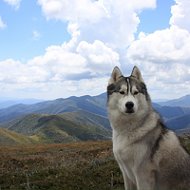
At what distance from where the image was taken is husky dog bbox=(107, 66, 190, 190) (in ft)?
32.4

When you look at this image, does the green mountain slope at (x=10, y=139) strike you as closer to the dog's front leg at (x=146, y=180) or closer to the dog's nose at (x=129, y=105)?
the dog's front leg at (x=146, y=180)

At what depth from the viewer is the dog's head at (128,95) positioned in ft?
32.0

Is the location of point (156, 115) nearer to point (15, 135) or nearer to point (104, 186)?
point (104, 186)

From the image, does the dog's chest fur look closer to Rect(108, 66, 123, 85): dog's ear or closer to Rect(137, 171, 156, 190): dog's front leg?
Rect(137, 171, 156, 190): dog's front leg

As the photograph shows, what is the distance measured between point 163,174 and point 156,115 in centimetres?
166

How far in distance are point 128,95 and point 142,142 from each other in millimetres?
1363

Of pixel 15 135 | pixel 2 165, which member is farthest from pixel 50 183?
pixel 15 135

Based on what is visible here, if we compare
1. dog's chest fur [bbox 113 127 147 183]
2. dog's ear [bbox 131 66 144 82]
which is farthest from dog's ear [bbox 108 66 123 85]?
dog's chest fur [bbox 113 127 147 183]

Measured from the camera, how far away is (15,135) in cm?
16688

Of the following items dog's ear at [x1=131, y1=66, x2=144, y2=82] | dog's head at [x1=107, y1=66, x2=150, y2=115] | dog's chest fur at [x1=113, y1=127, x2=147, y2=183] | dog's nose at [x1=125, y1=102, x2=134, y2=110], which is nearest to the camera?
dog's nose at [x1=125, y1=102, x2=134, y2=110]

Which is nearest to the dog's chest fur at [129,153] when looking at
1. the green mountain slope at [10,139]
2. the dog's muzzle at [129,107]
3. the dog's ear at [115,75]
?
the dog's muzzle at [129,107]

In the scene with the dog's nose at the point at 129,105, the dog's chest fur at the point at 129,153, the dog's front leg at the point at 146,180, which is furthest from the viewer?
the dog's chest fur at the point at 129,153

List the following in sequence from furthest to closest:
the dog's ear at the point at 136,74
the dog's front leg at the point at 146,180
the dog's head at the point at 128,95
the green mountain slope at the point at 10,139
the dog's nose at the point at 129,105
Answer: the green mountain slope at the point at 10,139, the dog's ear at the point at 136,74, the dog's front leg at the point at 146,180, the dog's head at the point at 128,95, the dog's nose at the point at 129,105

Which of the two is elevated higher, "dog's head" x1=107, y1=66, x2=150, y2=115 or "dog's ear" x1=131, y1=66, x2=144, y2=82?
"dog's ear" x1=131, y1=66, x2=144, y2=82
